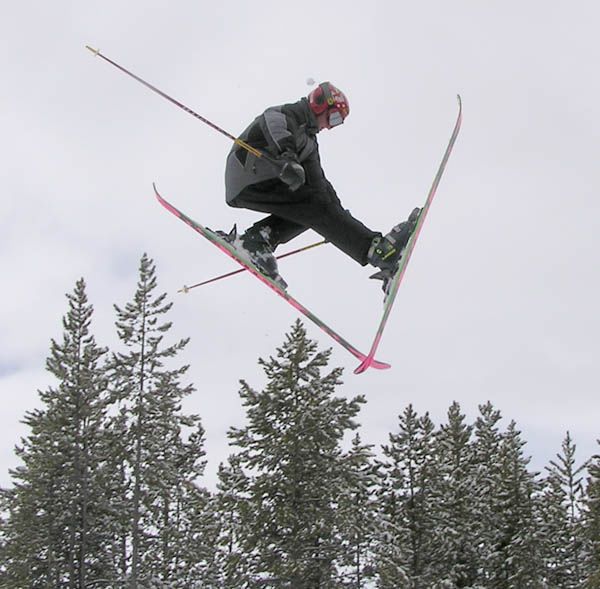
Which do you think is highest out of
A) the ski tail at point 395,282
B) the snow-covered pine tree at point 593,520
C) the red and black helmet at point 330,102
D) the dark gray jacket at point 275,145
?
the snow-covered pine tree at point 593,520

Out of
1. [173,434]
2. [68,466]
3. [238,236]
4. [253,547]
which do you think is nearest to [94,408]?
[68,466]

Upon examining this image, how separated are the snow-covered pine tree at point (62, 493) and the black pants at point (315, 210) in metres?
22.0

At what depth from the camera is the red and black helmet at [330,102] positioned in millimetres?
7602

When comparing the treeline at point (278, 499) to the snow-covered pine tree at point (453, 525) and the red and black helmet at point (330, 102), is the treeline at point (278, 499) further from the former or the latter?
the red and black helmet at point (330, 102)

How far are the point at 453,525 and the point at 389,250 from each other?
2130cm

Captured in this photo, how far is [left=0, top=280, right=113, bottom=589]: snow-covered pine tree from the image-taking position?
27266 mm

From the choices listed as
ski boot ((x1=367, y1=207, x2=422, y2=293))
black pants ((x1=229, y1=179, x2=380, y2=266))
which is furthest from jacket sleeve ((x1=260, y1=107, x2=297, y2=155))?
ski boot ((x1=367, y1=207, x2=422, y2=293))

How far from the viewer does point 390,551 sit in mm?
22531

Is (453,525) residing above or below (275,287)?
above

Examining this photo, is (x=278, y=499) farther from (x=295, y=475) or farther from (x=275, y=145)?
(x=275, y=145)

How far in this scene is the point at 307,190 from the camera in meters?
7.89

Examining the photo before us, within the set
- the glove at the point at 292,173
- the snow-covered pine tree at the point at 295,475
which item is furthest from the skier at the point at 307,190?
the snow-covered pine tree at the point at 295,475

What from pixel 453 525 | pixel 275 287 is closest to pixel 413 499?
pixel 453 525

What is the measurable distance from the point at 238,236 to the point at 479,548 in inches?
879
